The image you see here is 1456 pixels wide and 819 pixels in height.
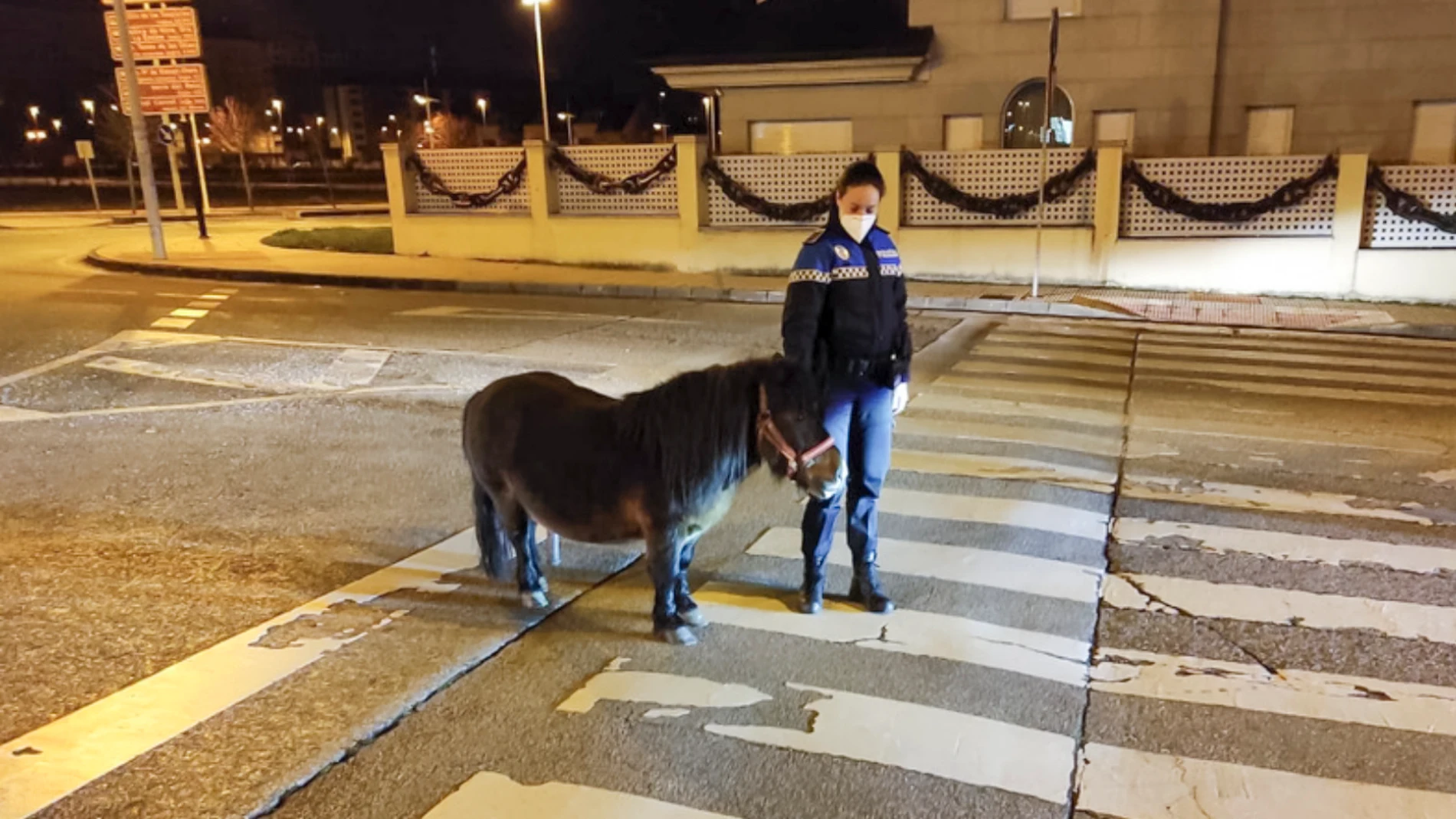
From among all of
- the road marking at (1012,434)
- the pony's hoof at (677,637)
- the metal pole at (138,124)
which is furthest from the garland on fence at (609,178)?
the pony's hoof at (677,637)

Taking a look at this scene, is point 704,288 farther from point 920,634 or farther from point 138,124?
point 920,634

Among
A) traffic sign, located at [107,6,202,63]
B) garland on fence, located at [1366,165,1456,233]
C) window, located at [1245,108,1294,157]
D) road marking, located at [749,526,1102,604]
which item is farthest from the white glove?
traffic sign, located at [107,6,202,63]

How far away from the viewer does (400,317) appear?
14.5 m

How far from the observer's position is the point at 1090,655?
4574 millimetres

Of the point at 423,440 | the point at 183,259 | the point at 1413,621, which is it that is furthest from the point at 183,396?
the point at 183,259

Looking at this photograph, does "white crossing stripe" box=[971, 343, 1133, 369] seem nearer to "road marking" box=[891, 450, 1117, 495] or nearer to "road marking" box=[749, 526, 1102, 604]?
"road marking" box=[891, 450, 1117, 495]

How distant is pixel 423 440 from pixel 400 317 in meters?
6.93

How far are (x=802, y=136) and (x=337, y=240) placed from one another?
11.4 m

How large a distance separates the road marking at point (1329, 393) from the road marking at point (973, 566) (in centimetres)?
545

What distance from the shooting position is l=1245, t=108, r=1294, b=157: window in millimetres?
20344

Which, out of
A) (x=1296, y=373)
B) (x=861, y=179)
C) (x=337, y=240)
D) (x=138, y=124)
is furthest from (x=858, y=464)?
(x=337, y=240)

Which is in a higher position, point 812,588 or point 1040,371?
point 812,588

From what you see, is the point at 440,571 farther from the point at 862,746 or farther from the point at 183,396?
the point at 183,396

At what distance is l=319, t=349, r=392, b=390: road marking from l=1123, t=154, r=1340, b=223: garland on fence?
1219cm
